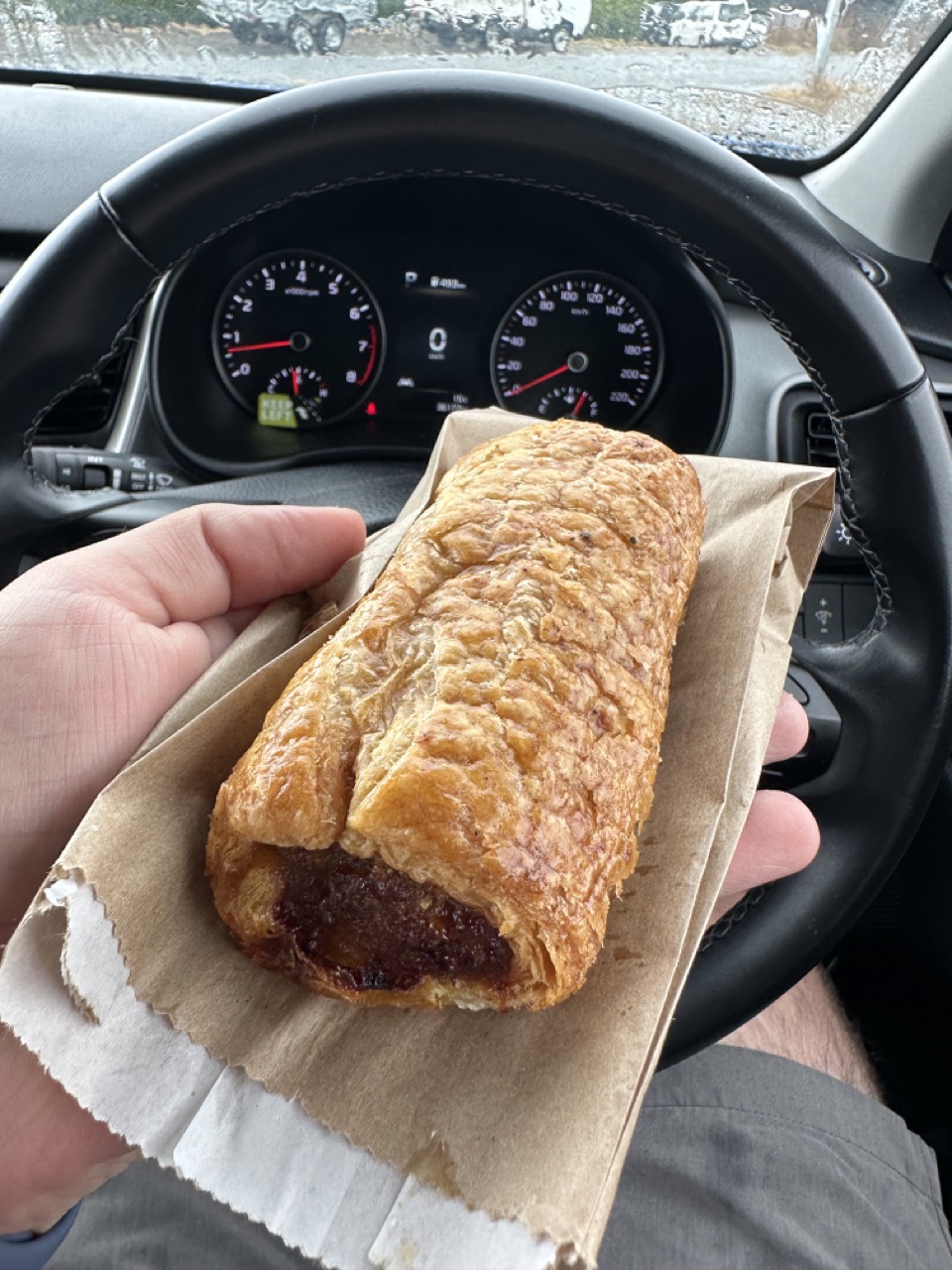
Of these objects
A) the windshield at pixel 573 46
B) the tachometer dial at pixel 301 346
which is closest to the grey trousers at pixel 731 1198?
the tachometer dial at pixel 301 346

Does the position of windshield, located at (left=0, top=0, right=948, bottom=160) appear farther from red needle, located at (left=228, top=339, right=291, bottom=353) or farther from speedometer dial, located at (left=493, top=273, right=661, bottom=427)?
red needle, located at (left=228, top=339, right=291, bottom=353)

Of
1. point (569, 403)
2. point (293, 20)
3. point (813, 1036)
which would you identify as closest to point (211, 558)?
point (569, 403)

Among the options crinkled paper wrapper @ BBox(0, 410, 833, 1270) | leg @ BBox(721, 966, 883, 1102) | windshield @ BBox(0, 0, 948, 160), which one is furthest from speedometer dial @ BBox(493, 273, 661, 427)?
leg @ BBox(721, 966, 883, 1102)

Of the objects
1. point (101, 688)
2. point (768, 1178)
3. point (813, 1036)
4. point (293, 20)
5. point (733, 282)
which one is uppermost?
point (293, 20)

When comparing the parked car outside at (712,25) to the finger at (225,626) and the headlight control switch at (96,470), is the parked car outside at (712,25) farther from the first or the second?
the finger at (225,626)

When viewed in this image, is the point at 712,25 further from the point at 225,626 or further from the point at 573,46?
the point at 225,626
